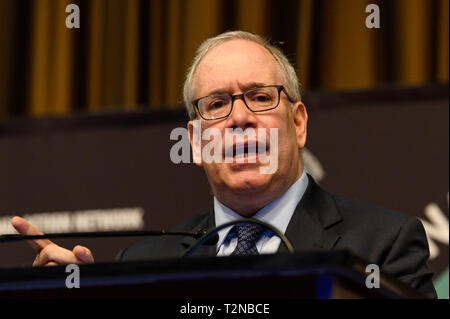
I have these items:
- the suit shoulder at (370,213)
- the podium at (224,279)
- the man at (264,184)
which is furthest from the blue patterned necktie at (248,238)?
the podium at (224,279)

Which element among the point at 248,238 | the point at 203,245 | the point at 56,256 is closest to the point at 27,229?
the point at 56,256

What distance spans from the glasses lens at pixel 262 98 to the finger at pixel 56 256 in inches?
28.7

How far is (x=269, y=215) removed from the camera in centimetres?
208

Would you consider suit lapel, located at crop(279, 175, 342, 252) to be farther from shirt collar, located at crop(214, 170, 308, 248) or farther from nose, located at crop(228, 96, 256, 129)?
nose, located at crop(228, 96, 256, 129)

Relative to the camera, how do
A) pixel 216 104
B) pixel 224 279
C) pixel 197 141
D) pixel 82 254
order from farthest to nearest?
pixel 197 141
pixel 216 104
pixel 82 254
pixel 224 279

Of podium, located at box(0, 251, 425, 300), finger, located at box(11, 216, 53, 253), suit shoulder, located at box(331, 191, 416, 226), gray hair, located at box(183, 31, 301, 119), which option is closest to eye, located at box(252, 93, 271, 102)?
gray hair, located at box(183, 31, 301, 119)

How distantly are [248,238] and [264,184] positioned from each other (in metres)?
0.17

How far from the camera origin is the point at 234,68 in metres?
2.13

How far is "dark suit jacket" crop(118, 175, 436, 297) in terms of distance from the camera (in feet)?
5.78

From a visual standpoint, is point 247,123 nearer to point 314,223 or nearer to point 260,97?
point 260,97

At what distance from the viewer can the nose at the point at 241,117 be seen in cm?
204
